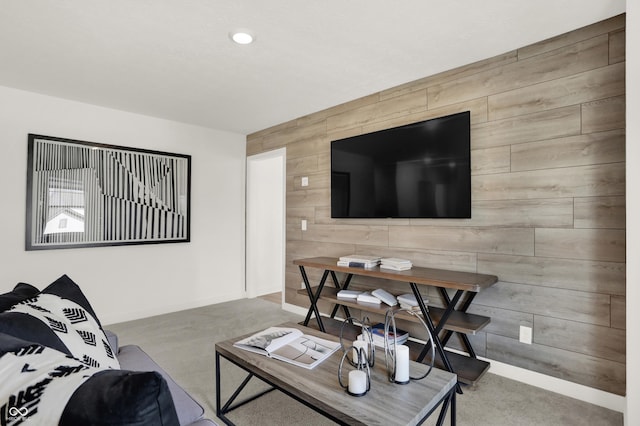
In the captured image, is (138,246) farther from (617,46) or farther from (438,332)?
(617,46)

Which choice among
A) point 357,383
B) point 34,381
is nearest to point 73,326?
point 34,381

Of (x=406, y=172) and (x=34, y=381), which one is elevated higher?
(x=406, y=172)

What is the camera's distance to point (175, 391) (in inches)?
56.2

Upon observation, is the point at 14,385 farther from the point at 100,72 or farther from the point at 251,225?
the point at 251,225

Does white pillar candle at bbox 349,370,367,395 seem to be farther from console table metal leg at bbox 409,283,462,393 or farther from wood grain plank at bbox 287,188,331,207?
wood grain plank at bbox 287,188,331,207

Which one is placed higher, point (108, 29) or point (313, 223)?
point (108, 29)

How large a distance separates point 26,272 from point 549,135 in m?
4.51

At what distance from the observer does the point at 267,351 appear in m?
1.78

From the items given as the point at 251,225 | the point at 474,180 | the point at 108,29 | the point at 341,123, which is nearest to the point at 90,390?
the point at 108,29

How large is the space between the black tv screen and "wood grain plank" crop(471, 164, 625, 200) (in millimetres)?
157

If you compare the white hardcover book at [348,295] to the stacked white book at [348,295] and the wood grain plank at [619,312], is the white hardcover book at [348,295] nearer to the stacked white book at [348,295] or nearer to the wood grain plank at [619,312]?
the stacked white book at [348,295]

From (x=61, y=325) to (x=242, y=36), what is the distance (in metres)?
1.91
